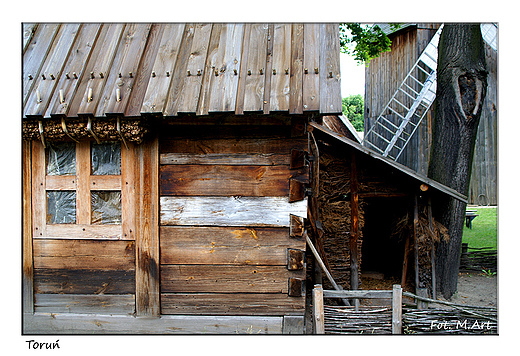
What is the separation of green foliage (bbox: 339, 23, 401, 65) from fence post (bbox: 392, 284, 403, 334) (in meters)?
7.07

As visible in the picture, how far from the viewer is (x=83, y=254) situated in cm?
424

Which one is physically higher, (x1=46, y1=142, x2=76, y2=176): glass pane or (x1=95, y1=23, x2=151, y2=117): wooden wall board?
(x1=95, y1=23, x2=151, y2=117): wooden wall board

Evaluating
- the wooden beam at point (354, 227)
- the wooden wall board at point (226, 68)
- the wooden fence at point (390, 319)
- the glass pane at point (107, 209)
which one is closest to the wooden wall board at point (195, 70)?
the wooden wall board at point (226, 68)

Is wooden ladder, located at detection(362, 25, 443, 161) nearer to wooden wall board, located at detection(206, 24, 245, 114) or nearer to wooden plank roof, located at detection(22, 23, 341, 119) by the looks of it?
wooden plank roof, located at detection(22, 23, 341, 119)

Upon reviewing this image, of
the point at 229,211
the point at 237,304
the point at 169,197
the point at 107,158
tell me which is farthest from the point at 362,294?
the point at 107,158

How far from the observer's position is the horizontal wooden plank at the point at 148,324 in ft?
13.6

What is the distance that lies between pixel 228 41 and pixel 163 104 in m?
1.28

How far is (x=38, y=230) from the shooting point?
4273mm

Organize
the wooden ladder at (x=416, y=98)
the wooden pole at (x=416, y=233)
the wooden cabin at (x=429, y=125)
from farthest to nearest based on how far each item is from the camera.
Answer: the wooden cabin at (x=429, y=125) < the wooden ladder at (x=416, y=98) < the wooden pole at (x=416, y=233)

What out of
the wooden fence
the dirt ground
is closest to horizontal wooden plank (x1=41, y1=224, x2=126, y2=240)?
the wooden fence

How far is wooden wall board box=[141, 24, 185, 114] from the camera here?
12.1 ft

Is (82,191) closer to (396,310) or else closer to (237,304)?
(237,304)

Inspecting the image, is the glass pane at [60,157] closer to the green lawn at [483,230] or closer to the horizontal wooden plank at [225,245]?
the horizontal wooden plank at [225,245]

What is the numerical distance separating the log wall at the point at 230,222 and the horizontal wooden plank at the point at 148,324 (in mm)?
107
